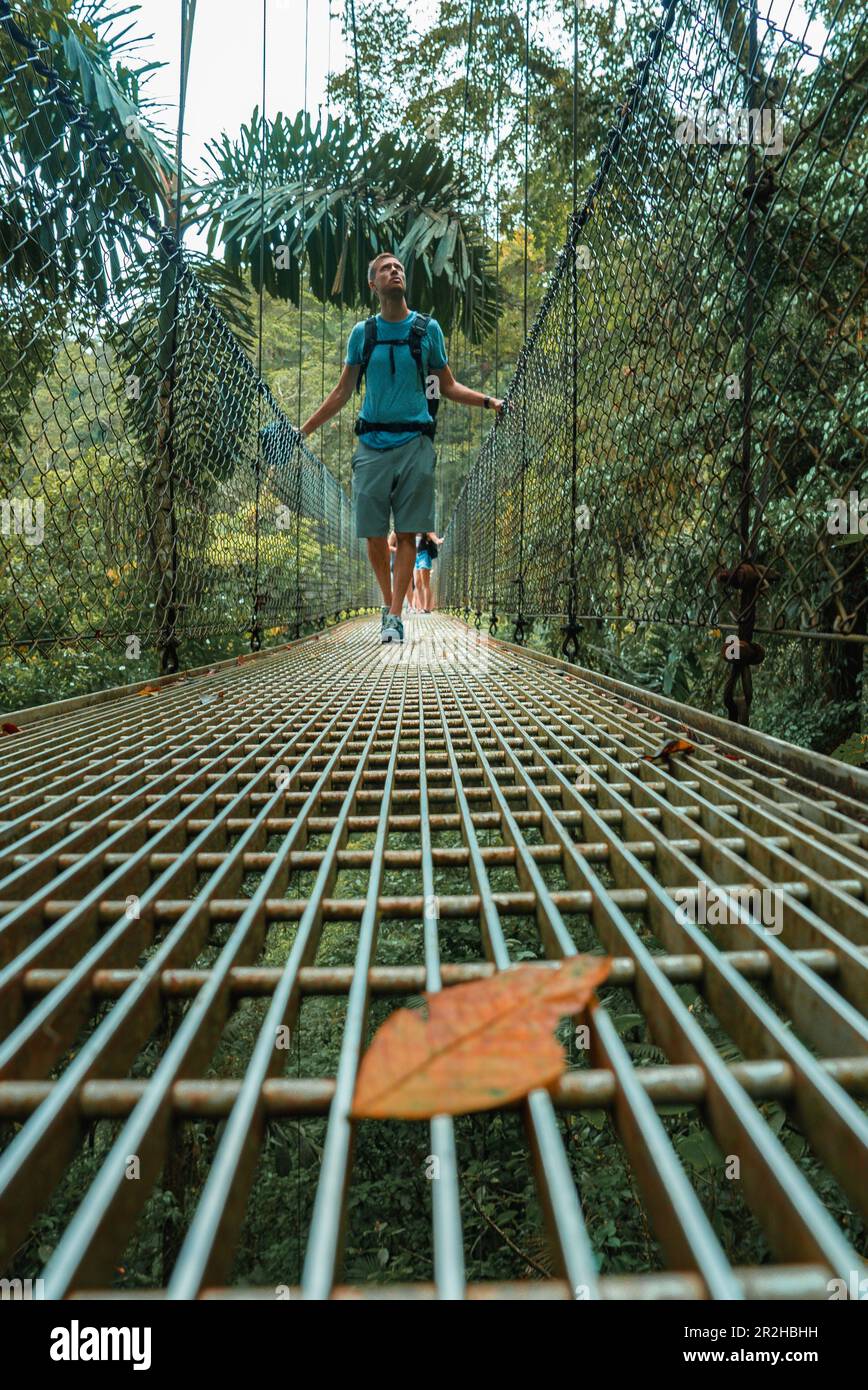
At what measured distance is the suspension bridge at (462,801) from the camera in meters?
0.35

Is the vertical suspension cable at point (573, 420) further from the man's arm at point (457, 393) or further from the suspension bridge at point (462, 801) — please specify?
the man's arm at point (457, 393)

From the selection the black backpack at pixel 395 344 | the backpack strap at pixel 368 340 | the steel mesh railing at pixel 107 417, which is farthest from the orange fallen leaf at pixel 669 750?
the backpack strap at pixel 368 340

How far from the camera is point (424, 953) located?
521mm

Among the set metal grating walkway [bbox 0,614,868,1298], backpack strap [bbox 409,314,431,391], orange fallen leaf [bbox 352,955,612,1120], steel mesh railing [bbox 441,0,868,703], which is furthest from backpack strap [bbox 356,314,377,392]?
orange fallen leaf [bbox 352,955,612,1120]

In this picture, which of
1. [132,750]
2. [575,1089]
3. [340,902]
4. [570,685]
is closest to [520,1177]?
[570,685]

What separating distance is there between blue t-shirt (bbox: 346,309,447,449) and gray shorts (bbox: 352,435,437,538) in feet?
0.14

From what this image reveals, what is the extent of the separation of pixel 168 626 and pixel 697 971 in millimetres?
1939

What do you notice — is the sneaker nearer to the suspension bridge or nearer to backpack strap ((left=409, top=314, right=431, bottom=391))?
the suspension bridge

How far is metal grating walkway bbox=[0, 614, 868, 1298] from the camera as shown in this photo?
1.04ft

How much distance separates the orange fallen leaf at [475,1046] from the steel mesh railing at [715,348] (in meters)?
0.70

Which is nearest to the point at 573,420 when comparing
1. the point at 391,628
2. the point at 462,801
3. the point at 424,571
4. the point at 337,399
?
the point at 337,399

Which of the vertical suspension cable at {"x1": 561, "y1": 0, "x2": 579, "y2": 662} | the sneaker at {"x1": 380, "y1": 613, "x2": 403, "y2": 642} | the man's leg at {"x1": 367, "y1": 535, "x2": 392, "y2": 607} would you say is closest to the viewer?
the vertical suspension cable at {"x1": 561, "y1": 0, "x2": 579, "y2": 662}

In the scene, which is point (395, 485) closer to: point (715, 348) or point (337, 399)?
point (337, 399)

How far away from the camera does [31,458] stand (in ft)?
4.95
